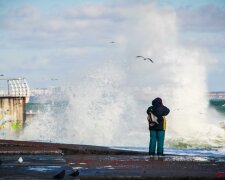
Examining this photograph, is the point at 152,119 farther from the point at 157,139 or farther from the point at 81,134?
the point at 81,134

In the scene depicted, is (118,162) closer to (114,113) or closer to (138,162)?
(138,162)

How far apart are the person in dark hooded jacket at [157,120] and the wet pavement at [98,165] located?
1.21 feet

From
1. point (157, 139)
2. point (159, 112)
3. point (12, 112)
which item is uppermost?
point (12, 112)

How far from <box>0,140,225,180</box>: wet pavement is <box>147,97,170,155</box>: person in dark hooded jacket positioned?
37cm

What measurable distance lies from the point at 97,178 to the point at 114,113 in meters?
26.8

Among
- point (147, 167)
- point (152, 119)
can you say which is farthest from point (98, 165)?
point (152, 119)

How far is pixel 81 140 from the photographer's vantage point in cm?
2892

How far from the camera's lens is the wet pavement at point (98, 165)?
6.54 m

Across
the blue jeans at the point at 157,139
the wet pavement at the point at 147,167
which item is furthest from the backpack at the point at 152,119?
the wet pavement at the point at 147,167

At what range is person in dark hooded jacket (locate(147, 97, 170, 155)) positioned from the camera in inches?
383

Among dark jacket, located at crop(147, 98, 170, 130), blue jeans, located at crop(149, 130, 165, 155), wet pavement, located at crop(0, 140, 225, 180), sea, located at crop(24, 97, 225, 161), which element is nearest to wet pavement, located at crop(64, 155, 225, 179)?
wet pavement, located at crop(0, 140, 225, 180)

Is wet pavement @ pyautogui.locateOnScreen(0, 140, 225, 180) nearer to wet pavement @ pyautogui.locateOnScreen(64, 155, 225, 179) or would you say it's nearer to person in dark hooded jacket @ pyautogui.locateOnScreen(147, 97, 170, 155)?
wet pavement @ pyautogui.locateOnScreen(64, 155, 225, 179)

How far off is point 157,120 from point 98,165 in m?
2.31

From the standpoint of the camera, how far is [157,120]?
9773 millimetres
